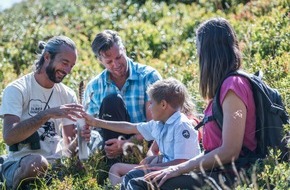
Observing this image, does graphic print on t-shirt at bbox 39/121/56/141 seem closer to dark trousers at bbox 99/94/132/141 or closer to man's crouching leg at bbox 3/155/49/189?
man's crouching leg at bbox 3/155/49/189

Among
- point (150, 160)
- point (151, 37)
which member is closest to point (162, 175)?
point (150, 160)

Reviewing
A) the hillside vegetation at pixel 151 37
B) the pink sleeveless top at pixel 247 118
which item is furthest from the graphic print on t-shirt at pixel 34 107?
the pink sleeveless top at pixel 247 118

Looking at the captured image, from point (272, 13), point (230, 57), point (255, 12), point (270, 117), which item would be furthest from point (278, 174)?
point (255, 12)

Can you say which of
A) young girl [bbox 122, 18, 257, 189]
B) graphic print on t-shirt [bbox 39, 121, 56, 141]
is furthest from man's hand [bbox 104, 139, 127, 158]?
young girl [bbox 122, 18, 257, 189]

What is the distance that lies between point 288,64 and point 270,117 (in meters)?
2.56

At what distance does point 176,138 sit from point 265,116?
3.11 feet

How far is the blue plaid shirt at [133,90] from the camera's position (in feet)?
26.8

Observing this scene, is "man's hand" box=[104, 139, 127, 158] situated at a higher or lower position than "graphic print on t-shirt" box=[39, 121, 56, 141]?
lower

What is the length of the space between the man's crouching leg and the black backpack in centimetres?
203

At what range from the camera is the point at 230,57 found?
6156mm

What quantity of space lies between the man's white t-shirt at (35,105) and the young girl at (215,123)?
1763 millimetres

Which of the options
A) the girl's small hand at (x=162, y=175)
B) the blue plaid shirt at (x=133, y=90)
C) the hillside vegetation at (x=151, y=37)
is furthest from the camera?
the blue plaid shirt at (x=133, y=90)

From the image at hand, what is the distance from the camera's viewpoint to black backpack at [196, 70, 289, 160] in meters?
5.98

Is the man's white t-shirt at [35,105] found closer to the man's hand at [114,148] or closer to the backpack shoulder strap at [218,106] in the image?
the man's hand at [114,148]
